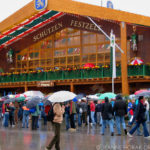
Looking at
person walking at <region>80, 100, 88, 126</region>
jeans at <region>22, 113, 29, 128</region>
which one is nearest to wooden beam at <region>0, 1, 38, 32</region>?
person walking at <region>80, 100, 88, 126</region>

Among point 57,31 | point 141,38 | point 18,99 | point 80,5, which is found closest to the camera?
point 18,99

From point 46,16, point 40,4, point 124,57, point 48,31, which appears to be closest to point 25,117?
point 124,57

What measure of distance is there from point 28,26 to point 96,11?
8.46 meters

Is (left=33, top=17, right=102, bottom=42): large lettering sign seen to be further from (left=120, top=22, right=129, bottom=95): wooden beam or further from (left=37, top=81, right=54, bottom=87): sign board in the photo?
(left=37, top=81, right=54, bottom=87): sign board

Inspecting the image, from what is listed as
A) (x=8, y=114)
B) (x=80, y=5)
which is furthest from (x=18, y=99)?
(x=80, y=5)

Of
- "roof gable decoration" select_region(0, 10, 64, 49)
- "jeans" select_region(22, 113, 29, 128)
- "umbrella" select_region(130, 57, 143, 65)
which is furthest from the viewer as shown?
"roof gable decoration" select_region(0, 10, 64, 49)

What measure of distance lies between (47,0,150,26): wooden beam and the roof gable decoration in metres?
2.60

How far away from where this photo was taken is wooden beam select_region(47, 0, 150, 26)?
21469 millimetres

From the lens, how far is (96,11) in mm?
22141

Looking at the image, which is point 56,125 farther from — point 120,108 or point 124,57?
point 124,57

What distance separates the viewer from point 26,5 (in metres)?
24.7

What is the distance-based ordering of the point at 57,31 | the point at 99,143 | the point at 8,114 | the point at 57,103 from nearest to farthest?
the point at 57,103 < the point at 99,143 < the point at 8,114 < the point at 57,31

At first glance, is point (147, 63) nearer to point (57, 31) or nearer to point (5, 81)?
point (57, 31)

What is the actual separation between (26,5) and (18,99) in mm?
9397
